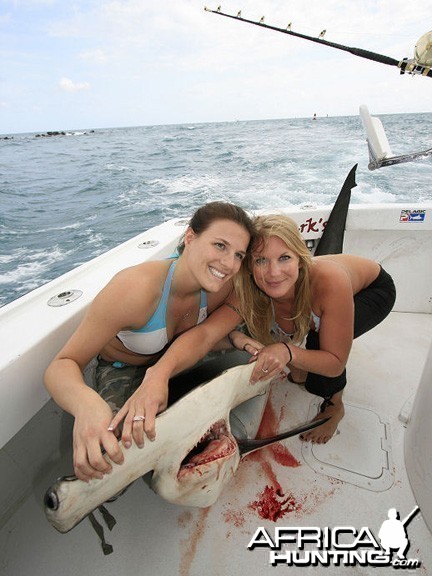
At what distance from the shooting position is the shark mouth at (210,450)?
116 cm

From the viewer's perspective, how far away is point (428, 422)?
84 centimetres

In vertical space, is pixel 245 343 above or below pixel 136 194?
below

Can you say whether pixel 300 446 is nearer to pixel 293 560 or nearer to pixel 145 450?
pixel 293 560

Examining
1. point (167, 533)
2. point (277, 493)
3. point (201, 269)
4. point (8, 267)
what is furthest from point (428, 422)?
point (8, 267)

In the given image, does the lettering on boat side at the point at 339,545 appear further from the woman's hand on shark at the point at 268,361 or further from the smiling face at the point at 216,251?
the smiling face at the point at 216,251

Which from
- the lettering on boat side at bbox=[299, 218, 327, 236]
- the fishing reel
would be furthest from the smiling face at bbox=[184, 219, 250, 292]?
the fishing reel

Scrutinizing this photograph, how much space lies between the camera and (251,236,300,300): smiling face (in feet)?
4.78

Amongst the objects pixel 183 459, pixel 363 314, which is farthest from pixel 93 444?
pixel 363 314

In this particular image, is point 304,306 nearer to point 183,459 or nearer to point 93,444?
point 183,459

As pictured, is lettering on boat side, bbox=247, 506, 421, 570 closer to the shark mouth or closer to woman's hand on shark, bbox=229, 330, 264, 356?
the shark mouth

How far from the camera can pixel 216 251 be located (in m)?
1.35

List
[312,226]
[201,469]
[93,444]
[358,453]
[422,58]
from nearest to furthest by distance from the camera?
1. [93,444]
2. [201,469]
3. [358,453]
4. [422,58]
5. [312,226]

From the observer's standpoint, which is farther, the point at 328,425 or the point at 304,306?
the point at 328,425

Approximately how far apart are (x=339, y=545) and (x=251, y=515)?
37cm
